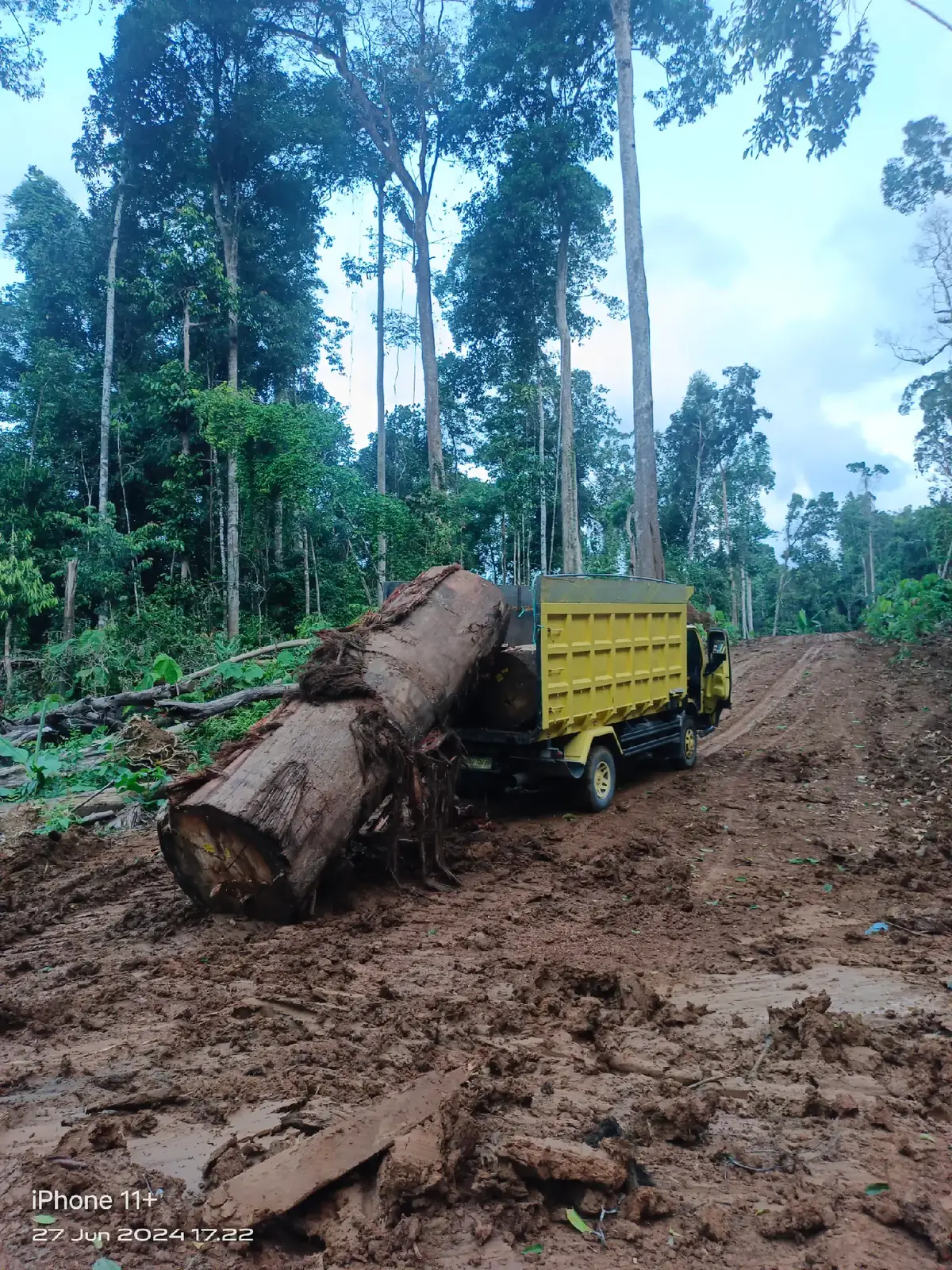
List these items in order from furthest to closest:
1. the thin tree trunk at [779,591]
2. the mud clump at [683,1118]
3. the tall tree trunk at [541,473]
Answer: the thin tree trunk at [779,591] → the tall tree trunk at [541,473] → the mud clump at [683,1118]

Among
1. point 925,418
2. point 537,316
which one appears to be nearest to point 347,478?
point 537,316

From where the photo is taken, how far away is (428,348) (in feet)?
73.5

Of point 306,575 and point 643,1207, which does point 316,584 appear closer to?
point 306,575

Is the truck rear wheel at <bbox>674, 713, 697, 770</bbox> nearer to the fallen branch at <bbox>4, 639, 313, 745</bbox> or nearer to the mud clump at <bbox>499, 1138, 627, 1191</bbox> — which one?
the fallen branch at <bbox>4, 639, 313, 745</bbox>

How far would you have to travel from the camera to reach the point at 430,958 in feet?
14.6

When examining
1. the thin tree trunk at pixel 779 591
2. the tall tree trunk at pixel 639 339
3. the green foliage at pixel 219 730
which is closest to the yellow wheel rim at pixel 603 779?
the green foliage at pixel 219 730

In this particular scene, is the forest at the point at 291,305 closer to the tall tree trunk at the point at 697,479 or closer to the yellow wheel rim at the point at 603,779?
the yellow wheel rim at the point at 603,779

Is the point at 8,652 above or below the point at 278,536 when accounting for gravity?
below

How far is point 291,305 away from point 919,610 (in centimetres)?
1889

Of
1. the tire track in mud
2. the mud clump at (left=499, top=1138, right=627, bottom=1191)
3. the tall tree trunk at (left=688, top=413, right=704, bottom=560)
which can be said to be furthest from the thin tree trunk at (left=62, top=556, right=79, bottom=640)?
the tall tree trunk at (left=688, top=413, right=704, bottom=560)

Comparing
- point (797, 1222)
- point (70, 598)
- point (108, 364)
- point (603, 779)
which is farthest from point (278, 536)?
point (797, 1222)

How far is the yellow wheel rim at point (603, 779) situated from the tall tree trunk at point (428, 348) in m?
13.4

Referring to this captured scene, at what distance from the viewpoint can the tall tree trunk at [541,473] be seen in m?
27.0

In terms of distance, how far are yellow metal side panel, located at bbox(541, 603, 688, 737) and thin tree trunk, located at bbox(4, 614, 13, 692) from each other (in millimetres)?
9680
